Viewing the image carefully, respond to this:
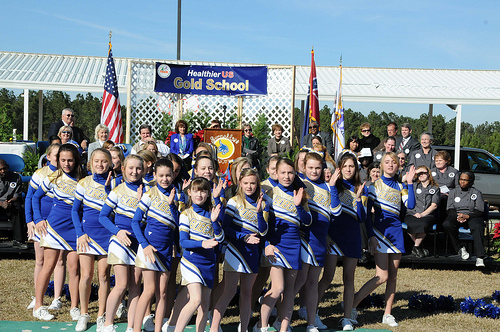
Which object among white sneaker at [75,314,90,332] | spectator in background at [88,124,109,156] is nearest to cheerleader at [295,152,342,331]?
white sneaker at [75,314,90,332]

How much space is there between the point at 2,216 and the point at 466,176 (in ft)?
22.9

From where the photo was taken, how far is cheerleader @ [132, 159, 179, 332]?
4.52 m

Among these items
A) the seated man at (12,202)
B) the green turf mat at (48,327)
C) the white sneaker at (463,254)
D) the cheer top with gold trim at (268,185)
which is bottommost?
the green turf mat at (48,327)

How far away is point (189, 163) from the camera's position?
9.74m

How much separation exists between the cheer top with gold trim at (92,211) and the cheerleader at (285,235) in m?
1.53

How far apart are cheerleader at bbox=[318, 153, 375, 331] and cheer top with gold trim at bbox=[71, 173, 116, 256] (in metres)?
2.17

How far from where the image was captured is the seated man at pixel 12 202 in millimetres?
7950

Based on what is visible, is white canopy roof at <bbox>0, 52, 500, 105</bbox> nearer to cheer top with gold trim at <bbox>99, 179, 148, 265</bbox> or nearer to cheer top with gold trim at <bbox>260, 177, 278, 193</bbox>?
cheer top with gold trim at <bbox>260, 177, 278, 193</bbox>

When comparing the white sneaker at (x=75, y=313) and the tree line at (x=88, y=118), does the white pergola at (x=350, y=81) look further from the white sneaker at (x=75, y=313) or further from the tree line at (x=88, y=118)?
the white sneaker at (x=75, y=313)

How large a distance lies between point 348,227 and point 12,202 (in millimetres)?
5192

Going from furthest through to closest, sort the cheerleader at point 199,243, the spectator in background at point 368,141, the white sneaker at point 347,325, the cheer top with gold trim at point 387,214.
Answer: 1. the spectator in background at point 368,141
2. the cheer top with gold trim at point 387,214
3. the white sneaker at point 347,325
4. the cheerleader at point 199,243

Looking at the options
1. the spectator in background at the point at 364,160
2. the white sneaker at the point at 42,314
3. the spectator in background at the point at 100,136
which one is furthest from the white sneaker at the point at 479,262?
the white sneaker at the point at 42,314

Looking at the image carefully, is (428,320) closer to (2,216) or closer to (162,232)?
(162,232)

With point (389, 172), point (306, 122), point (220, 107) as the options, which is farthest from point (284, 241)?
point (220, 107)
